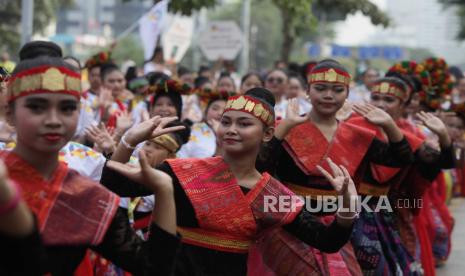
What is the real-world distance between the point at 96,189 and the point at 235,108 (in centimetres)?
142

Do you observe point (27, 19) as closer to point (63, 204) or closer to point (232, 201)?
point (232, 201)

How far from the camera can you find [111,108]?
8.31 m

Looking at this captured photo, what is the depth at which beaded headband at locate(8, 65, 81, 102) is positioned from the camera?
9.12 ft

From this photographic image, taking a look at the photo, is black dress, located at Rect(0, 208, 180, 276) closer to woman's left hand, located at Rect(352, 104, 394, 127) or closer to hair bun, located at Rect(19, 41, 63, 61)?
hair bun, located at Rect(19, 41, 63, 61)

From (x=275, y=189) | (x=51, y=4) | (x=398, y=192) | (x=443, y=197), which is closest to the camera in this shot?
(x=275, y=189)

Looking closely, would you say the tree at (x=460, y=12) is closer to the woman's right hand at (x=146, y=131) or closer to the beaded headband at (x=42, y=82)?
the woman's right hand at (x=146, y=131)

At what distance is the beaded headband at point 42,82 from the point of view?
2.78 metres

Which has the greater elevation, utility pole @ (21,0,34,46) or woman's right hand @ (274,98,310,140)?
utility pole @ (21,0,34,46)

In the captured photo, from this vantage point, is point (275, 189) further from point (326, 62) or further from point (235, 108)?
point (326, 62)

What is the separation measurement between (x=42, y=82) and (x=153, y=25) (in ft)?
29.6

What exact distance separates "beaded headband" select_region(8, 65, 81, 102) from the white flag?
885cm

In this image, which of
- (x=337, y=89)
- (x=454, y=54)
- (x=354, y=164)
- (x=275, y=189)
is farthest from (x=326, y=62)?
(x=454, y=54)

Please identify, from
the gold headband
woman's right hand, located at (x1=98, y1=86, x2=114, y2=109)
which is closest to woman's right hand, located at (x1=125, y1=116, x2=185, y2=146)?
the gold headband

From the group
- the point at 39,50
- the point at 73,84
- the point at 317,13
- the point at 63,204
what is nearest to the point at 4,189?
the point at 63,204
